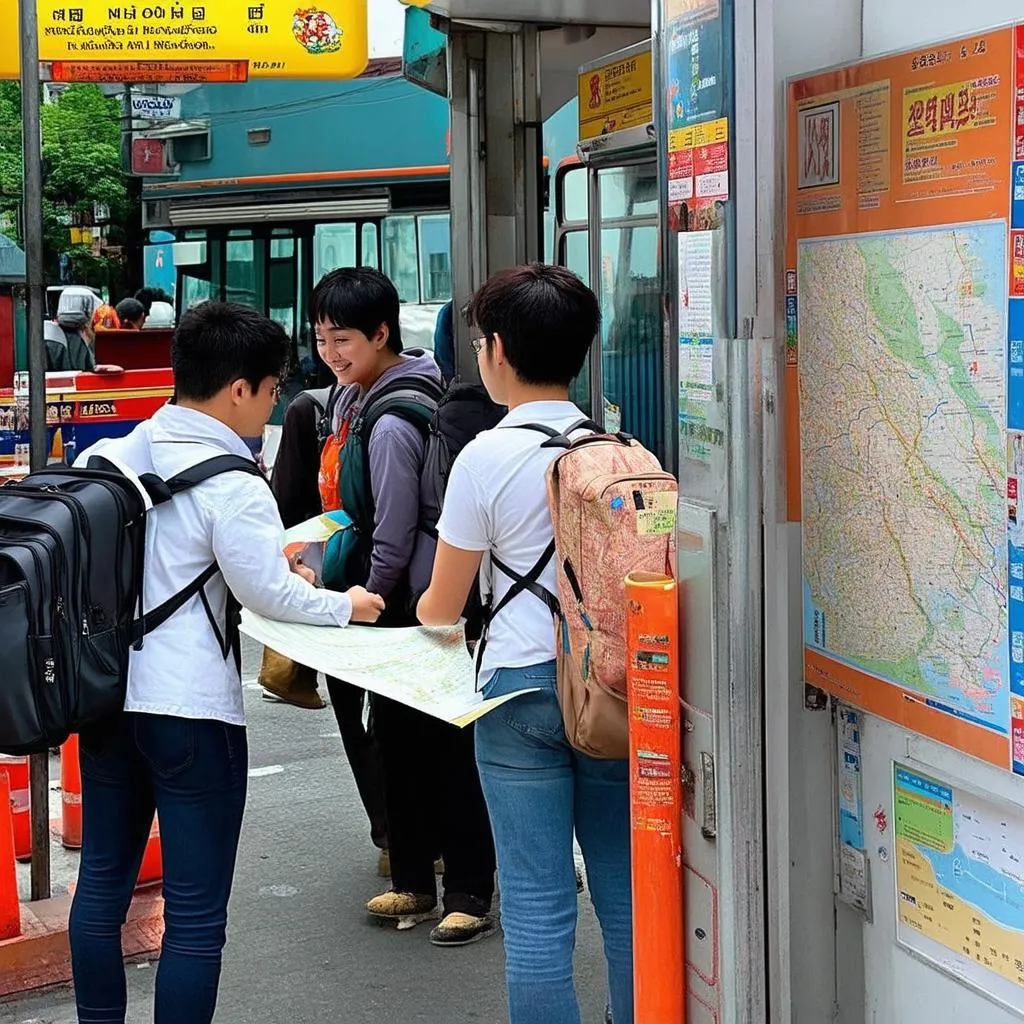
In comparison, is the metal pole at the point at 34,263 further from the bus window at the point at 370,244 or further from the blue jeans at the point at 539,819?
the bus window at the point at 370,244

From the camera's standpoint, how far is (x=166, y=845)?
10.1 feet

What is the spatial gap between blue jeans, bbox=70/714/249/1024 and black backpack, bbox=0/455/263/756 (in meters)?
0.14

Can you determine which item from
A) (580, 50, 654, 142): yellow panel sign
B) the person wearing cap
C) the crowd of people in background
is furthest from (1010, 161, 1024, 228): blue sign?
the person wearing cap

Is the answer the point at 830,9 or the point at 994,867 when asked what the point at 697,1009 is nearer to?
the point at 994,867

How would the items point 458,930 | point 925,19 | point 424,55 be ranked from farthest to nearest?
1. point 424,55
2. point 458,930
3. point 925,19

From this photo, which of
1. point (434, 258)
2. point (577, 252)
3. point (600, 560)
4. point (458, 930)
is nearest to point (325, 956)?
point (458, 930)

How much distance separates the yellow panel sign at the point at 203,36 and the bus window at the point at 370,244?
20.7 ft

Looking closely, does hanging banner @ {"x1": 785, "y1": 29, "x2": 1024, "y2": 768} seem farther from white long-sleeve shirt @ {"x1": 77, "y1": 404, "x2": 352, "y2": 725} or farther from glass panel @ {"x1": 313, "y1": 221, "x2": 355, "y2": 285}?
glass panel @ {"x1": 313, "y1": 221, "x2": 355, "y2": 285}

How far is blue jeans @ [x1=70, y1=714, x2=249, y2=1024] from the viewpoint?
10.00 feet

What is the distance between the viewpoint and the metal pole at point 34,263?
13.4 ft

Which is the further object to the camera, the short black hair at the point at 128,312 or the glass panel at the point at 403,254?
the short black hair at the point at 128,312

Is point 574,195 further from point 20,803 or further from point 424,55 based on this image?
point 20,803

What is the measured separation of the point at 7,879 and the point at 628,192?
160 inches

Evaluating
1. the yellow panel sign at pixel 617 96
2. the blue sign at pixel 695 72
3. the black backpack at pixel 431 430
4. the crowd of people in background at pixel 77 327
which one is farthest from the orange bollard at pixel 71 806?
the crowd of people in background at pixel 77 327
